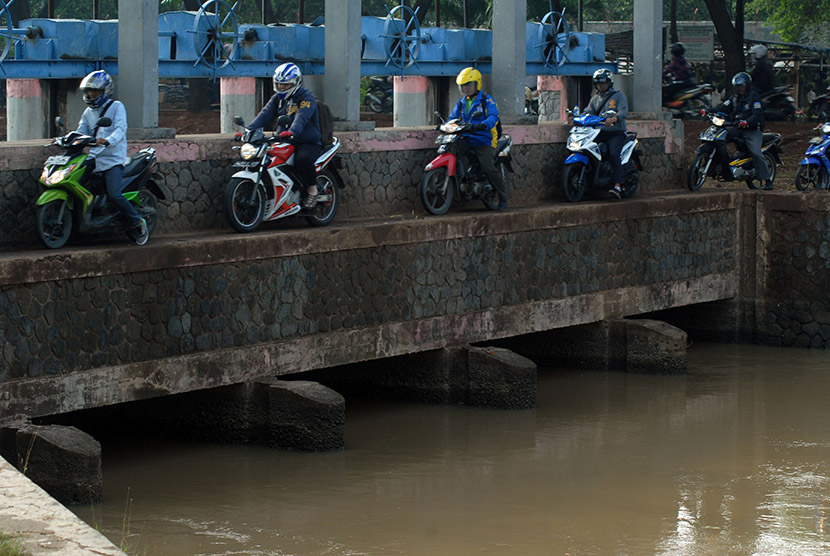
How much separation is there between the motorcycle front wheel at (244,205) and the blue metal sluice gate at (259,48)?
2.95 meters

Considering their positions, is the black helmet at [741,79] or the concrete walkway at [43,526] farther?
the black helmet at [741,79]

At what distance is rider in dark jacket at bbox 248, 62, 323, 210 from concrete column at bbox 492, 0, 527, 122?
12.1 feet

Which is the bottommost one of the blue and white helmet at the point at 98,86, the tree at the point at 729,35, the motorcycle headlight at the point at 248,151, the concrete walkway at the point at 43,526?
the concrete walkway at the point at 43,526

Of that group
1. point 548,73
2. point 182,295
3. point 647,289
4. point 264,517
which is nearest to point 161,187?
point 182,295

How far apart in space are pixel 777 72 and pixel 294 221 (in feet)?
78.2

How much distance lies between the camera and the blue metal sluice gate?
→ 13.7 metres

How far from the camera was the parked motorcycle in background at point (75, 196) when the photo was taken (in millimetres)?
9633

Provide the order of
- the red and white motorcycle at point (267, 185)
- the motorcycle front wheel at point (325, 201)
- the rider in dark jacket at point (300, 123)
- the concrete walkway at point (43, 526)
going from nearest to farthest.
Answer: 1. the concrete walkway at point (43, 526)
2. the red and white motorcycle at point (267, 185)
3. the rider in dark jacket at point (300, 123)
4. the motorcycle front wheel at point (325, 201)

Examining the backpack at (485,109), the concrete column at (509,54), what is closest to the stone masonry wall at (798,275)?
the concrete column at (509,54)

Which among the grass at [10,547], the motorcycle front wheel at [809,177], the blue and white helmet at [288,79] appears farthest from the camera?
the motorcycle front wheel at [809,177]

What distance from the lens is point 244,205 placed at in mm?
11062

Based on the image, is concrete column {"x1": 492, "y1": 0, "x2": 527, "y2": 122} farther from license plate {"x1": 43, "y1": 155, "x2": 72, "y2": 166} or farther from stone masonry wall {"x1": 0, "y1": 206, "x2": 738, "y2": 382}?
license plate {"x1": 43, "y1": 155, "x2": 72, "y2": 166}

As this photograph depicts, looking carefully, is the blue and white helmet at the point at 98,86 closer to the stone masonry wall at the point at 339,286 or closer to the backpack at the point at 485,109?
the stone masonry wall at the point at 339,286

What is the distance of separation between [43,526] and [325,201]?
262 inches
